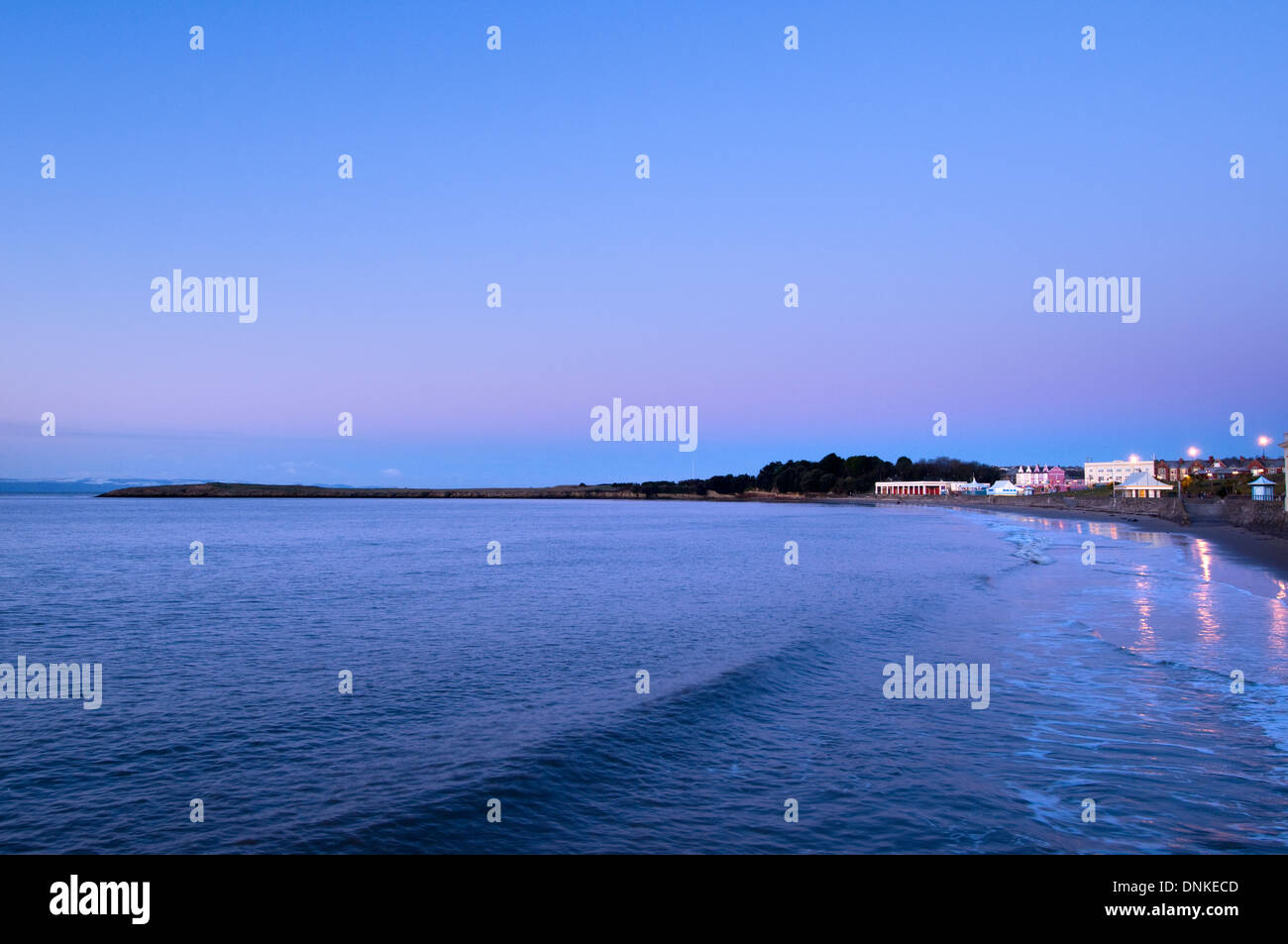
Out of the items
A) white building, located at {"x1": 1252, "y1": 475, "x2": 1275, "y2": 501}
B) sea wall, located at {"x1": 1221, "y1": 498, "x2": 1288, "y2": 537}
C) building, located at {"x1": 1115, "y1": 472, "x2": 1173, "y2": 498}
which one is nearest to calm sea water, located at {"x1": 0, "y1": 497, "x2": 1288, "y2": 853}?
sea wall, located at {"x1": 1221, "y1": 498, "x2": 1288, "y2": 537}

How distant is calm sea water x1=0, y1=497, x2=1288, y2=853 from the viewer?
375 inches

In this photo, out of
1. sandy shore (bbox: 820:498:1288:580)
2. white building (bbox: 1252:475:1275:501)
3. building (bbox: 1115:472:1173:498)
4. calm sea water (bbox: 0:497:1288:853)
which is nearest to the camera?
calm sea water (bbox: 0:497:1288:853)

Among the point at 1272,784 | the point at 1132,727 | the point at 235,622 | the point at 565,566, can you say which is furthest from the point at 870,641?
the point at 565,566

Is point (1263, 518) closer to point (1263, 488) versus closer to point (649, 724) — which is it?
point (1263, 488)

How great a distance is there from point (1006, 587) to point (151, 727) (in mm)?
30414

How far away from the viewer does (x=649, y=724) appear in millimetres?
14062

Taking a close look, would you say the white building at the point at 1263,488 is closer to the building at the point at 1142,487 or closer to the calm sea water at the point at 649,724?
the building at the point at 1142,487

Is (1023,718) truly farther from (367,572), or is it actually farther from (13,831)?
(367,572)

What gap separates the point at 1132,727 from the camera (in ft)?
43.3

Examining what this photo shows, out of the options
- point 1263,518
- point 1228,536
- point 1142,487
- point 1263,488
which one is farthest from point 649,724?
point 1142,487

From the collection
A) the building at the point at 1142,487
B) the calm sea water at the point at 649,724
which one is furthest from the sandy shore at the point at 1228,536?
the building at the point at 1142,487

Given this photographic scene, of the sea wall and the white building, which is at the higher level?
the white building

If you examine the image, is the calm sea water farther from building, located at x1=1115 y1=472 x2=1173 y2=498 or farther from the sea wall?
building, located at x1=1115 y1=472 x2=1173 y2=498
